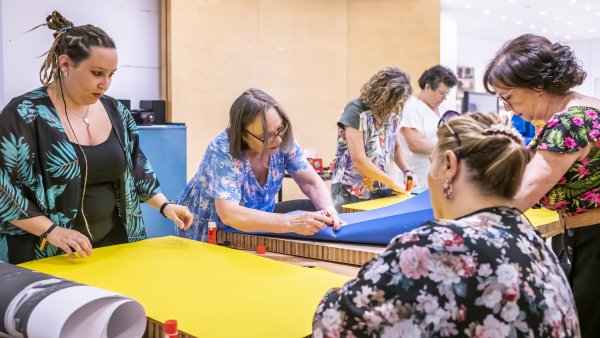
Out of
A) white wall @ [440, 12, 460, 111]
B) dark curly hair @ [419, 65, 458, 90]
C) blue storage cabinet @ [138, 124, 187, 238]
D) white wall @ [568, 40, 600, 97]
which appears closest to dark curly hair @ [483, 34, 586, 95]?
dark curly hair @ [419, 65, 458, 90]

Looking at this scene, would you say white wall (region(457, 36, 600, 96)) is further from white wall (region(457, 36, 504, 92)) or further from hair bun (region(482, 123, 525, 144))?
hair bun (region(482, 123, 525, 144))

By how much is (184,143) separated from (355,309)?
4951mm

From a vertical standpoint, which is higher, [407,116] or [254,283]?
[407,116]

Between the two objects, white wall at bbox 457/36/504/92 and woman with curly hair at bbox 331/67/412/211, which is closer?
woman with curly hair at bbox 331/67/412/211

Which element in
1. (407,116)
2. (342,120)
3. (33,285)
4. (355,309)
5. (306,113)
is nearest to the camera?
(355,309)

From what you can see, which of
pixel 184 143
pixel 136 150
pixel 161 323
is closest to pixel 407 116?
pixel 184 143

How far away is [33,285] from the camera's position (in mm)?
1548

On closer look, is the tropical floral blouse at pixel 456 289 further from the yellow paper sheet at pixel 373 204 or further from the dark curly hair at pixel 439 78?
the dark curly hair at pixel 439 78

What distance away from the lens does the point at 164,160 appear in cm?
582

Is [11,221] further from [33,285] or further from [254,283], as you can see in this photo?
[254,283]

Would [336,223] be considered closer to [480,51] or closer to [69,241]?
[69,241]

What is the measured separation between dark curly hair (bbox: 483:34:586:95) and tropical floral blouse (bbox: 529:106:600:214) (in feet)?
0.40

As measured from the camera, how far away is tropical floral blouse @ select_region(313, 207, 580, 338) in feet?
3.70

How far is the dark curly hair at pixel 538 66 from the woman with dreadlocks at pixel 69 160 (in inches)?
51.4
